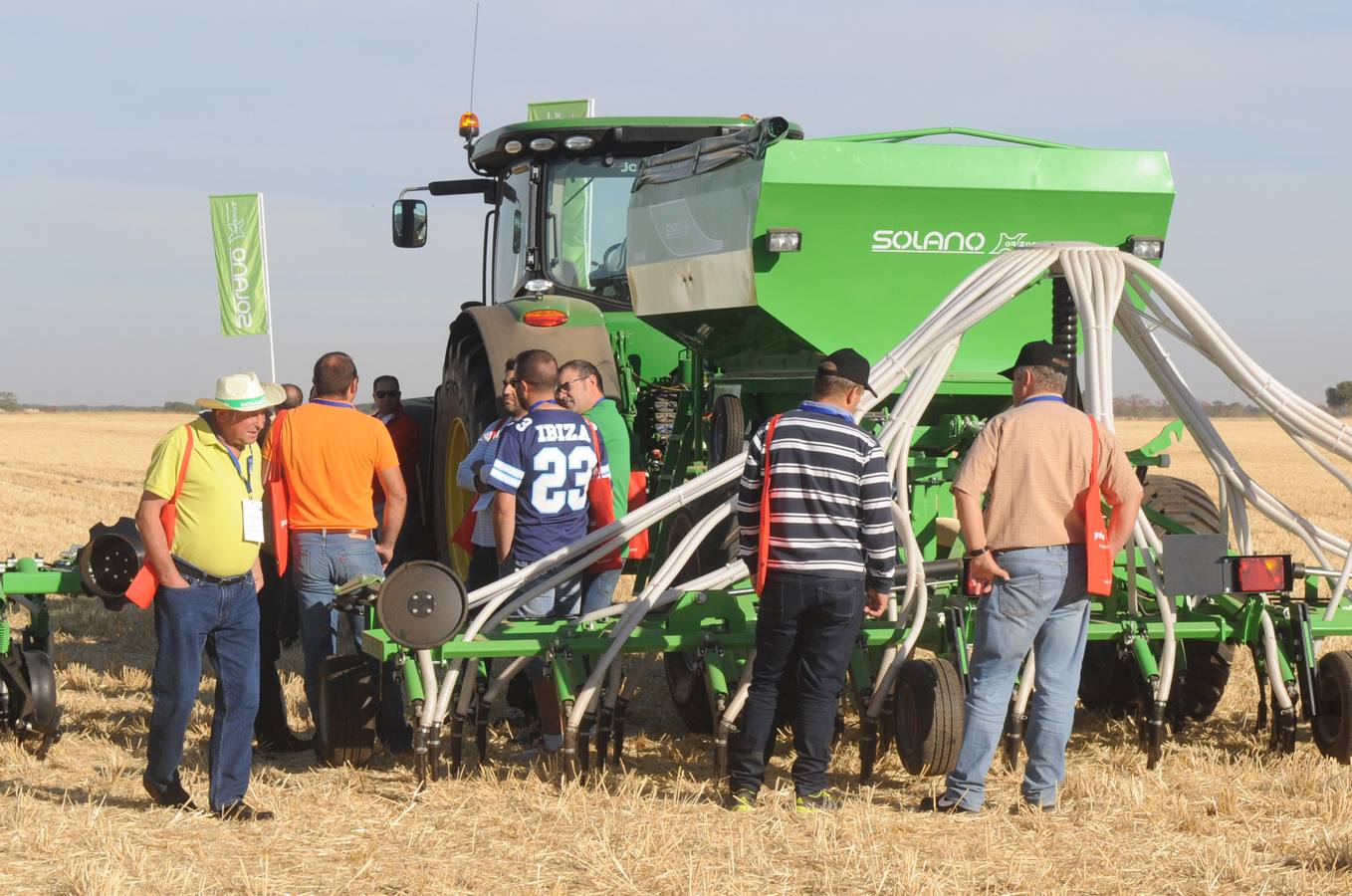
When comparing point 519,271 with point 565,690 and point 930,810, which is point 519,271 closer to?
point 565,690

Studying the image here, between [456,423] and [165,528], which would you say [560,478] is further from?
[456,423]

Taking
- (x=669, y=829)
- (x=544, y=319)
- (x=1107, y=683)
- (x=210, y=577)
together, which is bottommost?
(x=669, y=829)

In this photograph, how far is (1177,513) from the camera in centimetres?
772

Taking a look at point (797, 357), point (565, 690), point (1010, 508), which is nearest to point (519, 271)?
point (797, 357)

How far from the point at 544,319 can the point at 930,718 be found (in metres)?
3.02

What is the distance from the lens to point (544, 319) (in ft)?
24.8

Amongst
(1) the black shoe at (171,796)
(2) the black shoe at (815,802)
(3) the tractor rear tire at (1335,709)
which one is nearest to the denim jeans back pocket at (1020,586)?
(2) the black shoe at (815,802)

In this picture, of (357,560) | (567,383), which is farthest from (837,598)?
(357,560)

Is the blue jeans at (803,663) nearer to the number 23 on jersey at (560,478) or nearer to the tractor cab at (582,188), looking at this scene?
the number 23 on jersey at (560,478)

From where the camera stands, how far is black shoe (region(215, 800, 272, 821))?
509 cm

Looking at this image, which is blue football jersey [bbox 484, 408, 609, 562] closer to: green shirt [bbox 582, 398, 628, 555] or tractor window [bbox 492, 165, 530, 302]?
green shirt [bbox 582, 398, 628, 555]

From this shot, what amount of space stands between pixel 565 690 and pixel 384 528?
119 centimetres

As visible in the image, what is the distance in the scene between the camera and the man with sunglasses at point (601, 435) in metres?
6.31

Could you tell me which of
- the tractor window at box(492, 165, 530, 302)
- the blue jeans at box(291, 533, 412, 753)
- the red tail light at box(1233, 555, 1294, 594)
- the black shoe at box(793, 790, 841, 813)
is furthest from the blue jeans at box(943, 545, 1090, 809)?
the tractor window at box(492, 165, 530, 302)
